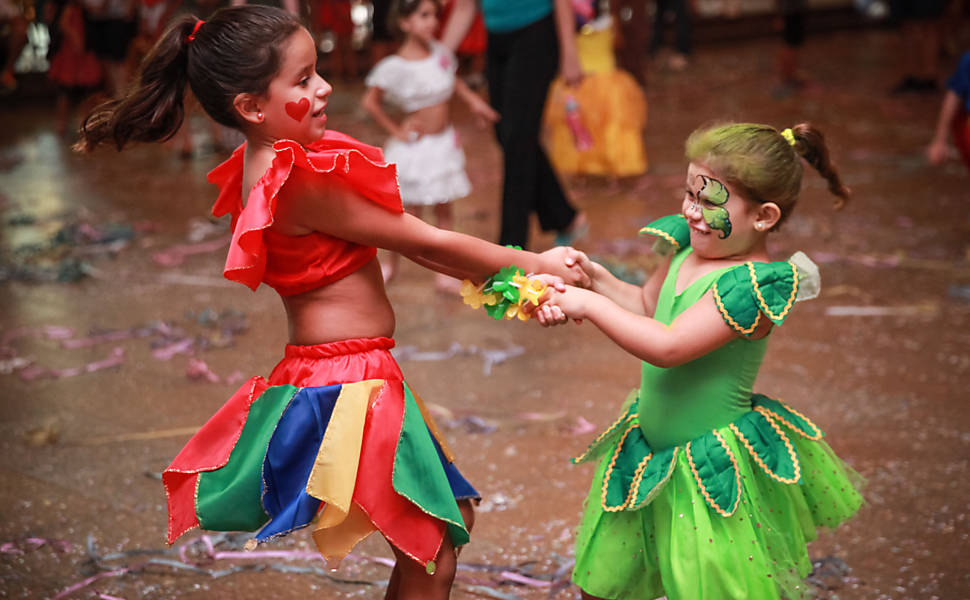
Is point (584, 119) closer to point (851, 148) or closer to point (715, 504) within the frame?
point (851, 148)

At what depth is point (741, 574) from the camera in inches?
75.4

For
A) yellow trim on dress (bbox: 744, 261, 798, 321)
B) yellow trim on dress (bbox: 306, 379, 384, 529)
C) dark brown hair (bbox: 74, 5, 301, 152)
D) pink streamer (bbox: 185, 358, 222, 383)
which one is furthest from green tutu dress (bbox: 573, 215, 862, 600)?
pink streamer (bbox: 185, 358, 222, 383)

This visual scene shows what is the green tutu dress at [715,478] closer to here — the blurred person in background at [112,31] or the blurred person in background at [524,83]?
the blurred person in background at [524,83]

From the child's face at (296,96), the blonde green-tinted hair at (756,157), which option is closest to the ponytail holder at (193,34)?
the child's face at (296,96)

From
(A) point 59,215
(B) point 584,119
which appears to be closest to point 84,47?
(A) point 59,215

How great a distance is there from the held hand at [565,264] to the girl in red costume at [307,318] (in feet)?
0.51

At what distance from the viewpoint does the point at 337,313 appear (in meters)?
1.94

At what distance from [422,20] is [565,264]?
2963mm

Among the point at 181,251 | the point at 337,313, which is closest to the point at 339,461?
the point at 337,313

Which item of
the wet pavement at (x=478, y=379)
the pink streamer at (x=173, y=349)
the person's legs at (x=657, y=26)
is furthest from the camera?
the person's legs at (x=657, y=26)

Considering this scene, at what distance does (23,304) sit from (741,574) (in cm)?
395

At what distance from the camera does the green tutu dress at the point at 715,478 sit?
1.91 m

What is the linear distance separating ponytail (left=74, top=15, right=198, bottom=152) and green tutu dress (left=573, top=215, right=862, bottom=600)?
3.16 feet

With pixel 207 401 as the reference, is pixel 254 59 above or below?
above
